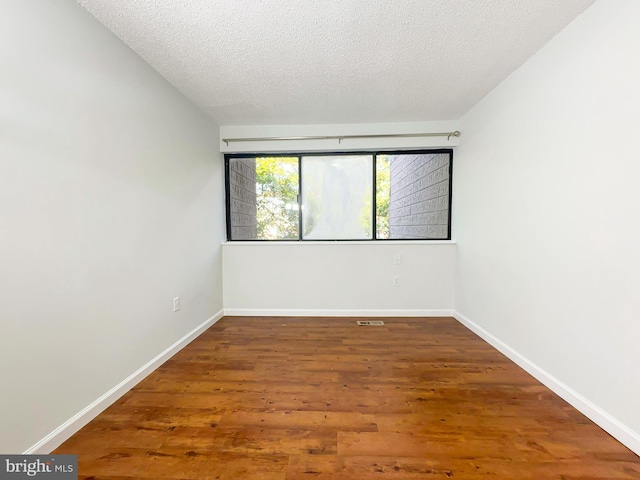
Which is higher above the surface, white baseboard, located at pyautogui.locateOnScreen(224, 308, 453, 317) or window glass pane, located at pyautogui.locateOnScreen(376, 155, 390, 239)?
window glass pane, located at pyautogui.locateOnScreen(376, 155, 390, 239)

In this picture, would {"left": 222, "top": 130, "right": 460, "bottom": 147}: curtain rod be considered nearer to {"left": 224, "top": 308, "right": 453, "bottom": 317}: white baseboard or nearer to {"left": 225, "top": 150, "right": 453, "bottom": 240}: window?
{"left": 225, "top": 150, "right": 453, "bottom": 240}: window

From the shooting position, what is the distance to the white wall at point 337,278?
10.9 feet

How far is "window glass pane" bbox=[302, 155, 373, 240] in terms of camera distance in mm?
3443

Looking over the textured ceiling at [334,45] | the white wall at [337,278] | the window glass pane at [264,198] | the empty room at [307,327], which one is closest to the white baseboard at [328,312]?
the white wall at [337,278]

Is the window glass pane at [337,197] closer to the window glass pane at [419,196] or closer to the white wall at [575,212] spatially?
the window glass pane at [419,196]

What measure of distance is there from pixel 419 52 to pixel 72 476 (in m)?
3.00

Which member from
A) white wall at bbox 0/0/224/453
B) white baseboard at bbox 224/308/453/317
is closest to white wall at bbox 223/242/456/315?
white baseboard at bbox 224/308/453/317

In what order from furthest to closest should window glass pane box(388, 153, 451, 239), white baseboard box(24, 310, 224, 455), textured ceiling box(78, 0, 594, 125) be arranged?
window glass pane box(388, 153, 451, 239) → textured ceiling box(78, 0, 594, 125) → white baseboard box(24, 310, 224, 455)

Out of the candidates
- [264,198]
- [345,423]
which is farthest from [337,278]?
[345,423]

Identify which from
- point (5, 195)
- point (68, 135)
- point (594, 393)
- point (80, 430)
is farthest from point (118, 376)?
point (594, 393)

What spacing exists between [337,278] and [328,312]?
1.42 feet

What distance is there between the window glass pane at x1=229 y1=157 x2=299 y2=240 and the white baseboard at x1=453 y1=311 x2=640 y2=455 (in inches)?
97.1

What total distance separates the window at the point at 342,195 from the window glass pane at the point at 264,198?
0.04 ft

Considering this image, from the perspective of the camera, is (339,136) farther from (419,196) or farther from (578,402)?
(578,402)
